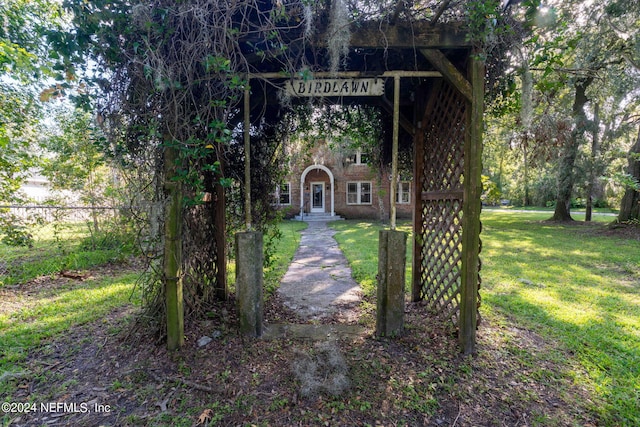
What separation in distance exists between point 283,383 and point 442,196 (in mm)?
2395

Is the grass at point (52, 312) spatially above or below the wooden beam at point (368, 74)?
below

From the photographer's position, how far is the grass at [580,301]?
2.46 metres

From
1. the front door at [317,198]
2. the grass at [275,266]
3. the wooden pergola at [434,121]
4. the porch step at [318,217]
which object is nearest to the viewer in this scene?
the wooden pergola at [434,121]

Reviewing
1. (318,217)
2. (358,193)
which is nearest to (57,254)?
(318,217)

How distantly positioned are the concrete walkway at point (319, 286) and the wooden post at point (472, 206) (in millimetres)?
1476

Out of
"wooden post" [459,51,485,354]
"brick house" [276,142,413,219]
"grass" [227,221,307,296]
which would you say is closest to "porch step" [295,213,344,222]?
Answer: "brick house" [276,142,413,219]

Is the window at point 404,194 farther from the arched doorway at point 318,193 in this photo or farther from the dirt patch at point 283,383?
the dirt patch at point 283,383

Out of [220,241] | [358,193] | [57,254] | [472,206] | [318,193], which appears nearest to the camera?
[472,206]

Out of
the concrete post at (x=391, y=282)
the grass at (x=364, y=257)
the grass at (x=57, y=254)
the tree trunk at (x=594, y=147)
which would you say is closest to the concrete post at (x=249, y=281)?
the concrete post at (x=391, y=282)

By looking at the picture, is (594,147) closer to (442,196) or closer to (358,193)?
(358,193)

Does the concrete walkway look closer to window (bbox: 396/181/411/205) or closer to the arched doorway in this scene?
the arched doorway

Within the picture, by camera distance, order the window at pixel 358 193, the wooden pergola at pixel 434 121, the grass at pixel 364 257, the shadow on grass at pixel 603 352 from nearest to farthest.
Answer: the shadow on grass at pixel 603 352, the wooden pergola at pixel 434 121, the grass at pixel 364 257, the window at pixel 358 193

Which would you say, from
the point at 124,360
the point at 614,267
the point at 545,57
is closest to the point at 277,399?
the point at 124,360

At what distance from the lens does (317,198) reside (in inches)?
680
